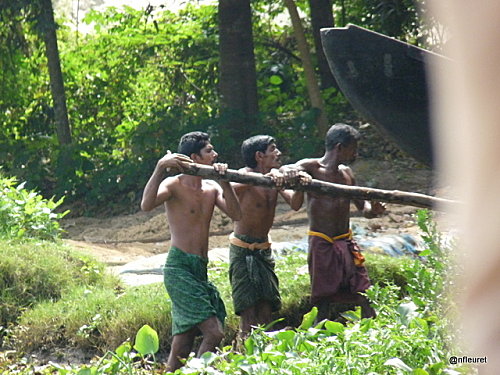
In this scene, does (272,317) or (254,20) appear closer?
(272,317)

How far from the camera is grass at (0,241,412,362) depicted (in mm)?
6383

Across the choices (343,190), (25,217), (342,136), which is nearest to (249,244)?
(342,136)

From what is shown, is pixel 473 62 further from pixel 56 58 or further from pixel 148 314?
pixel 56 58

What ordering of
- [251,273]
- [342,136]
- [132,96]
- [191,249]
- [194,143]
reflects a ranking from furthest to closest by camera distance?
[132,96] < [342,136] < [251,273] < [194,143] < [191,249]

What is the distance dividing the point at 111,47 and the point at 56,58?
1428 millimetres

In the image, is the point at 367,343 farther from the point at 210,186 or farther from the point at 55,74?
the point at 55,74

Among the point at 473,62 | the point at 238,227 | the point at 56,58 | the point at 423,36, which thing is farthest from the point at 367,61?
the point at 56,58

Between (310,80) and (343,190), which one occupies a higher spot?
(310,80)

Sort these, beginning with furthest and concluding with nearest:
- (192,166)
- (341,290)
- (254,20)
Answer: (254,20) < (341,290) < (192,166)

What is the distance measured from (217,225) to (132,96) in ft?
14.3

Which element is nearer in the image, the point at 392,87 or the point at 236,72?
the point at 392,87

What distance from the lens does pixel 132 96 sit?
1461 centimetres

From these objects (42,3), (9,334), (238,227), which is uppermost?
(42,3)

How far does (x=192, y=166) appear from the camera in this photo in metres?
3.81
